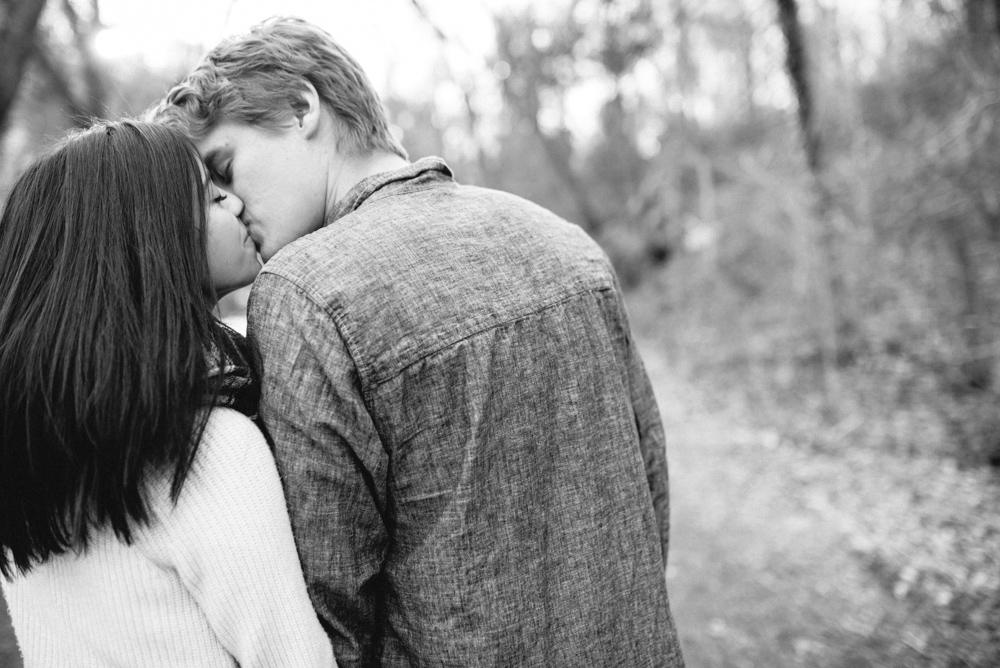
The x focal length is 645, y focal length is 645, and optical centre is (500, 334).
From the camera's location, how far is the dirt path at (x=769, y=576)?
3408 millimetres

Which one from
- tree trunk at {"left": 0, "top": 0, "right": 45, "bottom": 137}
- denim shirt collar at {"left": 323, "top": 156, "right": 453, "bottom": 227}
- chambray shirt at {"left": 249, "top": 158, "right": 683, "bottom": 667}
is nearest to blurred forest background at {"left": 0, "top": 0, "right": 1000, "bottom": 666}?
tree trunk at {"left": 0, "top": 0, "right": 45, "bottom": 137}

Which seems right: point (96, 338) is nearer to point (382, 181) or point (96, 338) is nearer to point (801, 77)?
point (382, 181)

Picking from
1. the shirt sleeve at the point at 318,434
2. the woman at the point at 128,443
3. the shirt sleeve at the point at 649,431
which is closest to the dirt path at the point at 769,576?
the shirt sleeve at the point at 649,431

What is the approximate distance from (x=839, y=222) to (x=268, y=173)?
22.6 ft

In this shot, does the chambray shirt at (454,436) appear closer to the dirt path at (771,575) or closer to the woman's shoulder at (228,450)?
the woman's shoulder at (228,450)

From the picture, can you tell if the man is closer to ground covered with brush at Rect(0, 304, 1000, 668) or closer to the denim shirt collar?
the denim shirt collar

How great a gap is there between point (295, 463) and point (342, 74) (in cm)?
95

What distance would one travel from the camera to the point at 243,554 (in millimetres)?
1101

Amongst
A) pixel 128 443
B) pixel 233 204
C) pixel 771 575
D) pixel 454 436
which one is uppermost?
pixel 233 204

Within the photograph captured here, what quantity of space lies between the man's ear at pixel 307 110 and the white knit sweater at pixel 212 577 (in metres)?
0.68

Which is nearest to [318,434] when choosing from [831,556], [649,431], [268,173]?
[268,173]

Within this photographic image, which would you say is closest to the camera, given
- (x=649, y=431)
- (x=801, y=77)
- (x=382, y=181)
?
(x=382, y=181)

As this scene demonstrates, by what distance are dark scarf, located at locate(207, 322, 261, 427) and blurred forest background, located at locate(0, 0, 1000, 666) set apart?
766 mm

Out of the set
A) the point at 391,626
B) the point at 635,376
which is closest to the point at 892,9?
the point at 635,376
